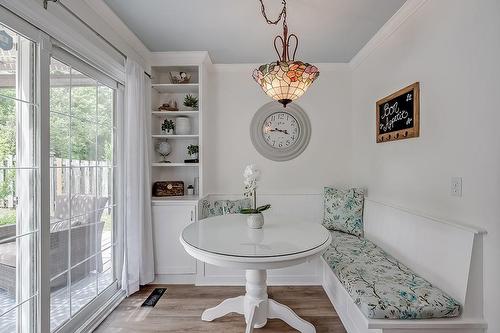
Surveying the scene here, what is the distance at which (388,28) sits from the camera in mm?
2334

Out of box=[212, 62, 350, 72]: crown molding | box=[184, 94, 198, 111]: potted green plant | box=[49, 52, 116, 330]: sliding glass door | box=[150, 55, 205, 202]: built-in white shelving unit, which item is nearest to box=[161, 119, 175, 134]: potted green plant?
box=[150, 55, 205, 202]: built-in white shelving unit

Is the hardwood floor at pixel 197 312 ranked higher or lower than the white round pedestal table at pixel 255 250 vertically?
lower

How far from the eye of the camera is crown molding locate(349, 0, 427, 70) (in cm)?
200

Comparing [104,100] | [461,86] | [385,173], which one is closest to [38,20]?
[104,100]

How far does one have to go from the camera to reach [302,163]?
3.30 meters

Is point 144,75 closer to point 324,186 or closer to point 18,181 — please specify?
point 18,181

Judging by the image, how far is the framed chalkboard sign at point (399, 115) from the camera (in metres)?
2.03

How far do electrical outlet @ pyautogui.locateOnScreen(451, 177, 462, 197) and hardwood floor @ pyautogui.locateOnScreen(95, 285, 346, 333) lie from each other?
4.23ft

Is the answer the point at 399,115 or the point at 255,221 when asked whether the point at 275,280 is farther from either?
the point at 399,115

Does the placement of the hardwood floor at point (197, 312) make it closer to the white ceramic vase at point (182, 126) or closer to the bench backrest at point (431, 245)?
the bench backrest at point (431, 245)

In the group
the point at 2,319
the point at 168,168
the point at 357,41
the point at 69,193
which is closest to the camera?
the point at 2,319

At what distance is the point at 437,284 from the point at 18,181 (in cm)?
260

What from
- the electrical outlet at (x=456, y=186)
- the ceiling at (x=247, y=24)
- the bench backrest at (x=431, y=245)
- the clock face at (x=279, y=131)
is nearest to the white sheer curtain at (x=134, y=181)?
the ceiling at (x=247, y=24)

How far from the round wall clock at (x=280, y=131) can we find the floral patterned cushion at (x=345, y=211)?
714 mm
